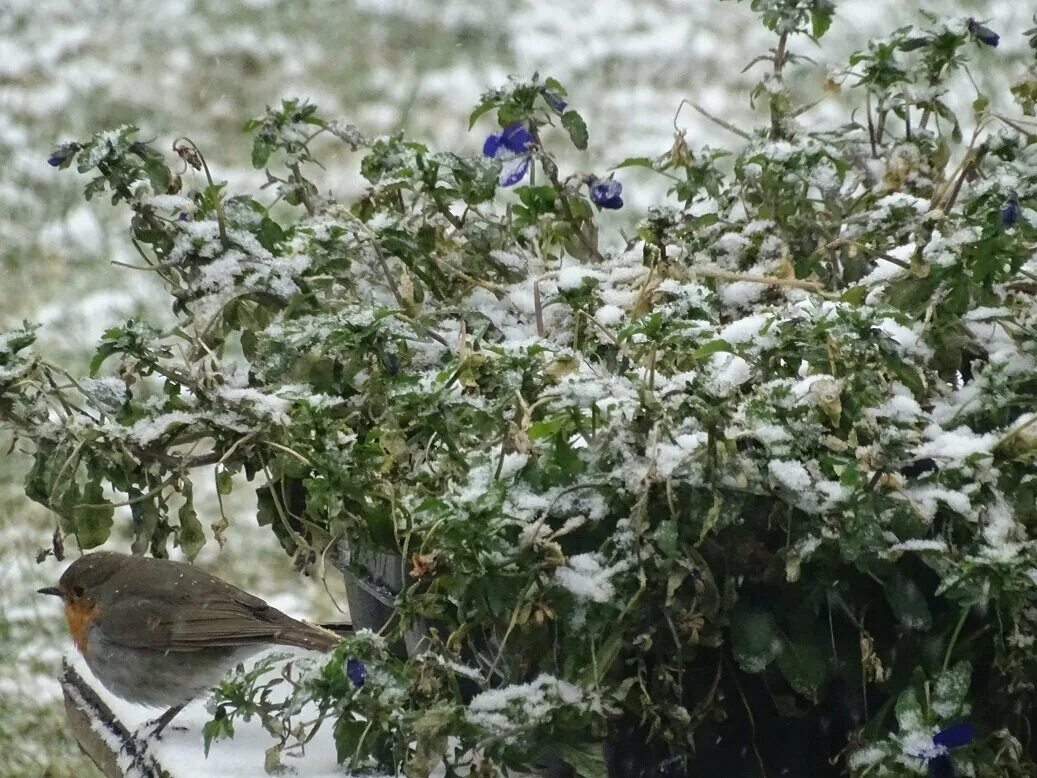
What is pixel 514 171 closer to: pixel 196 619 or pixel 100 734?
pixel 196 619

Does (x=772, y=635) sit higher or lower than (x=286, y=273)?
lower

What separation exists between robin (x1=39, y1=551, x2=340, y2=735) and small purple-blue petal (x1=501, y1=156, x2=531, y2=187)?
0.67 metres

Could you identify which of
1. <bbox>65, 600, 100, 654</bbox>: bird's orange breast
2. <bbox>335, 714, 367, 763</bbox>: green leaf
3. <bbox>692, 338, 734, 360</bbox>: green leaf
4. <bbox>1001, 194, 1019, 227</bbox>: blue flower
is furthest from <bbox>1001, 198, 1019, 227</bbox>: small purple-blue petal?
<bbox>65, 600, 100, 654</bbox>: bird's orange breast

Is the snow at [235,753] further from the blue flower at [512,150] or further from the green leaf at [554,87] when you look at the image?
the green leaf at [554,87]

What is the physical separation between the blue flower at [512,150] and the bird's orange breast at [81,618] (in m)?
1.00

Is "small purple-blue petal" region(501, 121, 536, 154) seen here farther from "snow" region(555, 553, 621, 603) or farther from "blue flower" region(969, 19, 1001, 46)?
"snow" region(555, 553, 621, 603)

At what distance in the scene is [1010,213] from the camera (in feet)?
5.31

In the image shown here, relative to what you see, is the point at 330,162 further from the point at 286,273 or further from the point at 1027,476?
the point at 1027,476

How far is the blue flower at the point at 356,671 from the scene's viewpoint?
5.01 ft

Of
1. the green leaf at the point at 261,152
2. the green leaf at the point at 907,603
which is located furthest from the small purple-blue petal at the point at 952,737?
the green leaf at the point at 261,152

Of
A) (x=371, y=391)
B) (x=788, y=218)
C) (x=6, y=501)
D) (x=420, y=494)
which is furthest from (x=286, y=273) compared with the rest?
(x=6, y=501)

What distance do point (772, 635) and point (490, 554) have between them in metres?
0.29

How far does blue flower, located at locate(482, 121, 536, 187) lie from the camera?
215 centimetres

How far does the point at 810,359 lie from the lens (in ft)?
5.38
